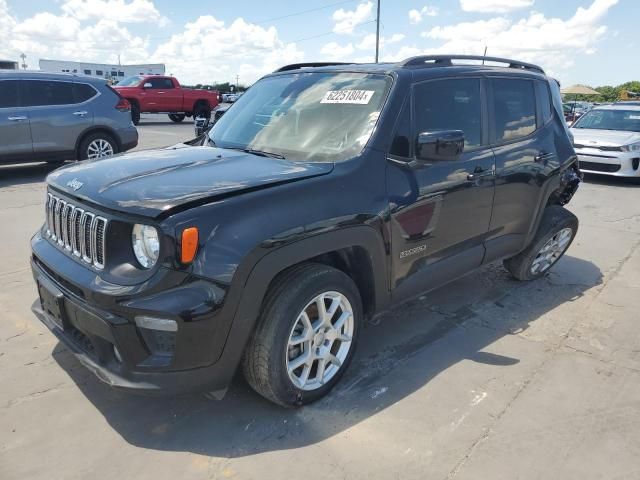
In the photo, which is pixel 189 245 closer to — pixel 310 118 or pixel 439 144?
pixel 310 118

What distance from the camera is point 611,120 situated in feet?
38.6

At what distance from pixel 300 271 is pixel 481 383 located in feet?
4.56

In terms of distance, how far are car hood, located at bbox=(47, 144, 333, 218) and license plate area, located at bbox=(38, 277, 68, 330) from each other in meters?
0.50

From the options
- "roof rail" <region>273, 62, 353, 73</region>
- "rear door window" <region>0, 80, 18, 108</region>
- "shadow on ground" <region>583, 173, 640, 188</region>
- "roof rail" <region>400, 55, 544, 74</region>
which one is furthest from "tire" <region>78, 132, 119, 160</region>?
"shadow on ground" <region>583, 173, 640, 188</region>

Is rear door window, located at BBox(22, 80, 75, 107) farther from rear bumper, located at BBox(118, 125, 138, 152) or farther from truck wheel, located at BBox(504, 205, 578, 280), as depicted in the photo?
truck wheel, located at BBox(504, 205, 578, 280)

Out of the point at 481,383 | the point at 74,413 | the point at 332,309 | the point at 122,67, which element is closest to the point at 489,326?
the point at 481,383

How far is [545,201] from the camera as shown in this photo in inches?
183

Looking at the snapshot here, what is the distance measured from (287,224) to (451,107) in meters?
1.72

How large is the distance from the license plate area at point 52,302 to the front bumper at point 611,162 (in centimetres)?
1038

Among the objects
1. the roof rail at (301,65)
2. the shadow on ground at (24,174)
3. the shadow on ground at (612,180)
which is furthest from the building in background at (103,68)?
the roof rail at (301,65)

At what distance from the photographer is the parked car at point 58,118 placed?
8484mm

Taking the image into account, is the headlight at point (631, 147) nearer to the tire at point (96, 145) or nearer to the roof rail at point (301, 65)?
the roof rail at point (301, 65)

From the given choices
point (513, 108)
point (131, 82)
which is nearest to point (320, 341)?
point (513, 108)

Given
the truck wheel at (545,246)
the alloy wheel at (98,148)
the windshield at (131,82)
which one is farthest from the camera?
the windshield at (131,82)
